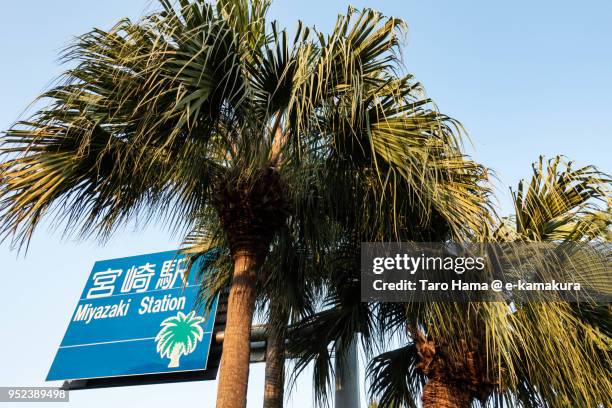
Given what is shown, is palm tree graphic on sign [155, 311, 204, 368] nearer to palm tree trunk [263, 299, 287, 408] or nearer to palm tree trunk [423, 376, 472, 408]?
palm tree trunk [263, 299, 287, 408]

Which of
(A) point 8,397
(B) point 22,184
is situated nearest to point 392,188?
(B) point 22,184

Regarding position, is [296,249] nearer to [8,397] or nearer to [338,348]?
[338,348]

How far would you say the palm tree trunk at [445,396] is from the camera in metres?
5.50

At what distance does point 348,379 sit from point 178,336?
4.43 metres

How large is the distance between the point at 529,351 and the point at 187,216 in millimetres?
3082

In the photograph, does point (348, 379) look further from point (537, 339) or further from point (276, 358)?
point (537, 339)

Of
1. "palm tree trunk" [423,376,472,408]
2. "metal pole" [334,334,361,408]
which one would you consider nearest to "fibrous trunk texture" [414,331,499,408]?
"palm tree trunk" [423,376,472,408]

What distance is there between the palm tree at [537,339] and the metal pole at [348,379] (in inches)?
33.2

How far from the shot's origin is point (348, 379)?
6.61 meters

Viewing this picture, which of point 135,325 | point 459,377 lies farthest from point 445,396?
point 135,325

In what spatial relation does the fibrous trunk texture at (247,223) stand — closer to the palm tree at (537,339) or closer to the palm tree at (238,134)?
the palm tree at (238,134)

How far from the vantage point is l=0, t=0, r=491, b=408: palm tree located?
4281 mm

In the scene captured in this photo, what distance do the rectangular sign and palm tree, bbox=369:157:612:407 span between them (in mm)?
5045

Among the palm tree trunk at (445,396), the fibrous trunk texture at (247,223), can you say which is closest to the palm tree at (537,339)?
the palm tree trunk at (445,396)
